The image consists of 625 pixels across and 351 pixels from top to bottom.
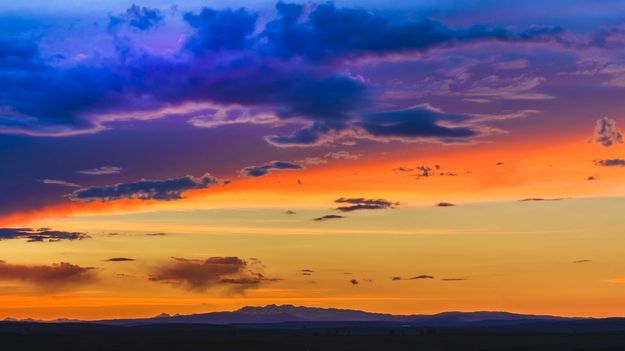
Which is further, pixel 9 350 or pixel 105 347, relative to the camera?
pixel 105 347

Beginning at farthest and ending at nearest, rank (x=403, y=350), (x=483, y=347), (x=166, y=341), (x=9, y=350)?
(x=166, y=341)
(x=483, y=347)
(x=403, y=350)
(x=9, y=350)

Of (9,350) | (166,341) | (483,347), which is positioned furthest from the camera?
(166,341)

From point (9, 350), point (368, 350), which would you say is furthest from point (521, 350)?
point (9, 350)

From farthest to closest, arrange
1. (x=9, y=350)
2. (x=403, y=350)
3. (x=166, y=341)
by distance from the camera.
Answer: (x=166, y=341)
(x=403, y=350)
(x=9, y=350)

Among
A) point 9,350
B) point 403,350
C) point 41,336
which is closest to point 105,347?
point 9,350

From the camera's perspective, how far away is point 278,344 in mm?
179250

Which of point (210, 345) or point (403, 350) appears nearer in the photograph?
point (403, 350)

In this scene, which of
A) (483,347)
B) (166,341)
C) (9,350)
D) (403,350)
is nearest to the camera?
(9,350)

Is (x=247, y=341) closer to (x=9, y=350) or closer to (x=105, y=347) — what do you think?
(x=105, y=347)

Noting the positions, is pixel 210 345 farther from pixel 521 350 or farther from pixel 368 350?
pixel 521 350

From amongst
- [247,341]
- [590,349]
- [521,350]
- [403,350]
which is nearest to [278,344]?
[247,341]

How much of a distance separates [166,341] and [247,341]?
14769 mm

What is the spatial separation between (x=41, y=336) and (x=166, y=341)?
2315 cm

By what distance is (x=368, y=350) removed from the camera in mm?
163625
